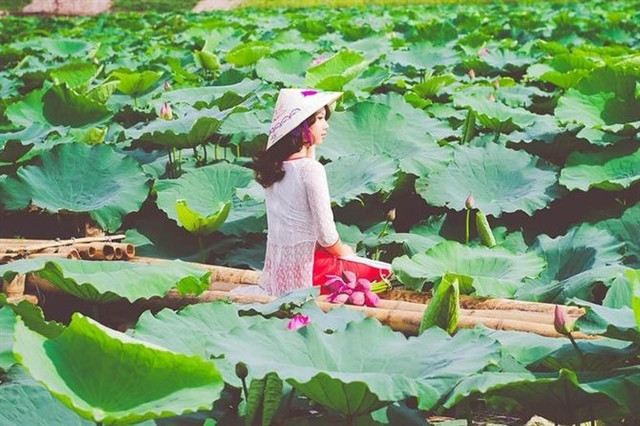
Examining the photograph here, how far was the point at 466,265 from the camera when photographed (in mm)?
2797

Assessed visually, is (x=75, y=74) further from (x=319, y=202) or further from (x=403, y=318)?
(x=403, y=318)

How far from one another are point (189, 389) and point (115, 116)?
142 inches

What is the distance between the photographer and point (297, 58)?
5.93m

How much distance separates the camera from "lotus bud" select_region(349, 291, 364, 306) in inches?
104

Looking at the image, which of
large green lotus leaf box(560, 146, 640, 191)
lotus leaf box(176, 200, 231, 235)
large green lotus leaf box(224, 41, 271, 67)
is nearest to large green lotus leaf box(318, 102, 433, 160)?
large green lotus leaf box(560, 146, 640, 191)

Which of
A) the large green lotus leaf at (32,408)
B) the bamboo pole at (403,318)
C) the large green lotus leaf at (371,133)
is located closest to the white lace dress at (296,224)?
the bamboo pole at (403,318)

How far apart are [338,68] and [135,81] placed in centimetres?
105

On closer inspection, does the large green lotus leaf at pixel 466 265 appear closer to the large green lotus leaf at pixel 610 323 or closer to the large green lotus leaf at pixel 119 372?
the large green lotus leaf at pixel 610 323

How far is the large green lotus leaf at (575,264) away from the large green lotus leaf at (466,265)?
6 cm

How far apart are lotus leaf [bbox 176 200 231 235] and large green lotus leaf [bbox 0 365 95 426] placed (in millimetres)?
1330

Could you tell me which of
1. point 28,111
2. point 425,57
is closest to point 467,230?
point 28,111

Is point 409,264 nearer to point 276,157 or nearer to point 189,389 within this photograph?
point 276,157

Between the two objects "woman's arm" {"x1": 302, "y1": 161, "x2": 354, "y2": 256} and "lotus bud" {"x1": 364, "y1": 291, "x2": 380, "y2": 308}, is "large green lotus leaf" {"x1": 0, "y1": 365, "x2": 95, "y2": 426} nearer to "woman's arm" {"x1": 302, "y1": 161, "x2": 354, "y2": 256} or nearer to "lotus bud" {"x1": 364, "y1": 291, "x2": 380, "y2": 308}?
"lotus bud" {"x1": 364, "y1": 291, "x2": 380, "y2": 308}

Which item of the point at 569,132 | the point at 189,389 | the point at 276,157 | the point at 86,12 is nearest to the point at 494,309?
the point at 276,157
